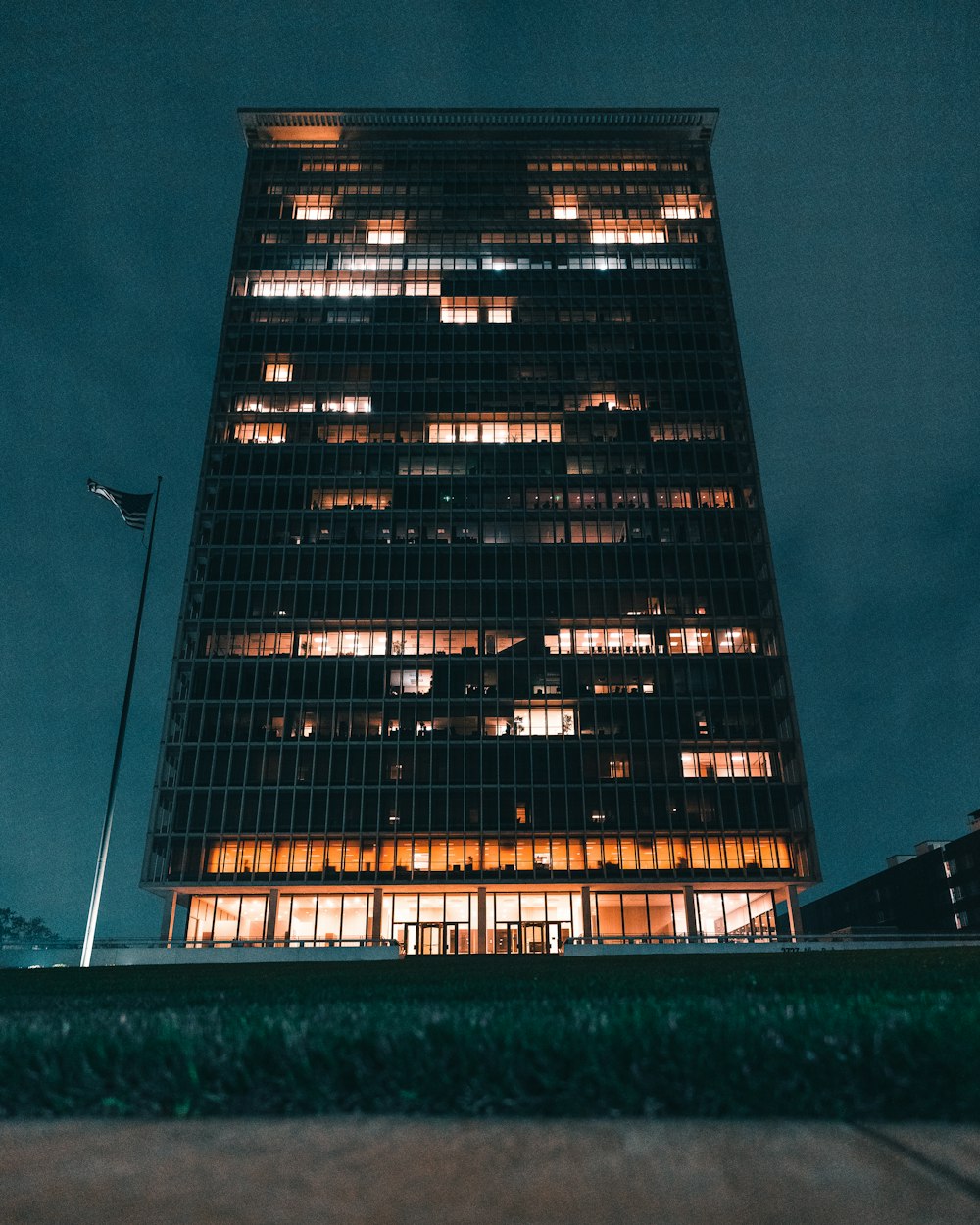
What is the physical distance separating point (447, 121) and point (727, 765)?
76.4 m

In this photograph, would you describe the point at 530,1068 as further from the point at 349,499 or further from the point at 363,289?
the point at 363,289

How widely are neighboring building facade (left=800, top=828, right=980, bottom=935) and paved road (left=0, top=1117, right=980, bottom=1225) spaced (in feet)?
332

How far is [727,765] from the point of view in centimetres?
5828

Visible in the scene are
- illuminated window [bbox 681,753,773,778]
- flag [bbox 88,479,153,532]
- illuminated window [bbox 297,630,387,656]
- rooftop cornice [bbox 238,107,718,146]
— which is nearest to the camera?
flag [bbox 88,479,153,532]

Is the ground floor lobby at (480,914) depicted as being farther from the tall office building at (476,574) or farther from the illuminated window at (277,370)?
the illuminated window at (277,370)

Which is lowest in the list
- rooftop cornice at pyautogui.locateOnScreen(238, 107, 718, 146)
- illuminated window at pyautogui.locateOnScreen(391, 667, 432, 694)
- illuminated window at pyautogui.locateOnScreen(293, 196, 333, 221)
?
illuminated window at pyautogui.locateOnScreen(391, 667, 432, 694)

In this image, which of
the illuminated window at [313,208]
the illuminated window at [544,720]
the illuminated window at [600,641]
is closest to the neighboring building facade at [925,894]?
the illuminated window at [600,641]

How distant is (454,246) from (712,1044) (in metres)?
87.8

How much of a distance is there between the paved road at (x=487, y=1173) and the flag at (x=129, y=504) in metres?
32.8

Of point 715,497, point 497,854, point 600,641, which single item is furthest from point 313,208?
point 497,854

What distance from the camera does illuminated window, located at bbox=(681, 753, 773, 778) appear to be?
57875 millimetres

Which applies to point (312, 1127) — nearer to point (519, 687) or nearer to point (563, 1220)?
point (563, 1220)

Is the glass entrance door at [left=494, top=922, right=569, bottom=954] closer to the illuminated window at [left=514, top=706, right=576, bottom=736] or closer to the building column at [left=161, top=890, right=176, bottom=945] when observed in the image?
the illuminated window at [left=514, top=706, right=576, bottom=736]

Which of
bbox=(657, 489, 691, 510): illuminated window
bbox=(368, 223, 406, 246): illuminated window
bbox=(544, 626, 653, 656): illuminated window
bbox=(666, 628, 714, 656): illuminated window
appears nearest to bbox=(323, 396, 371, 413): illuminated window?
bbox=(368, 223, 406, 246): illuminated window
